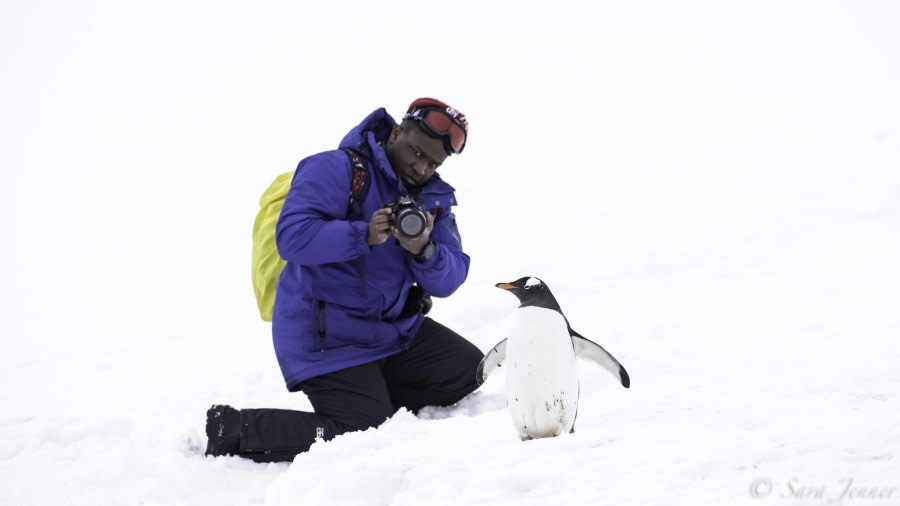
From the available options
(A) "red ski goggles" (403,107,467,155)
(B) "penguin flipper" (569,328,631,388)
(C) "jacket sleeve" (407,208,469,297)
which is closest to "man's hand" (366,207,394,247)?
(C) "jacket sleeve" (407,208,469,297)

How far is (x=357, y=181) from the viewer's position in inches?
115

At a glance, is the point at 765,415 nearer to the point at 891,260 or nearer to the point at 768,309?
the point at 768,309

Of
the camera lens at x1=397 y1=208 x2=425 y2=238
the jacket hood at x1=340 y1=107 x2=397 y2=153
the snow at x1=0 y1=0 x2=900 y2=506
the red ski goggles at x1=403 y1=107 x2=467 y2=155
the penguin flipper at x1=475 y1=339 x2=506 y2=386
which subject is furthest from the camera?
the jacket hood at x1=340 y1=107 x2=397 y2=153

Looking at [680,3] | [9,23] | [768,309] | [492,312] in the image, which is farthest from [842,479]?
[9,23]

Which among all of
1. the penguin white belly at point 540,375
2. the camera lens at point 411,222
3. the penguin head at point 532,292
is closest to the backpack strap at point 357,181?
the camera lens at point 411,222

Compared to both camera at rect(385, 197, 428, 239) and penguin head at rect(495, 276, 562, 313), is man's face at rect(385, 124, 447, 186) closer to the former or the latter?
camera at rect(385, 197, 428, 239)

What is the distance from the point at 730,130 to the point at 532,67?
41.4 metres

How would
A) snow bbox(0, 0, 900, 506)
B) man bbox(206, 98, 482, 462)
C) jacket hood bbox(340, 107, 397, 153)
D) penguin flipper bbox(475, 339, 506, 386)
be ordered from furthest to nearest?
jacket hood bbox(340, 107, 397, 153) → man bbox(206, 98, 482, 462) → penguin flipper bbox(475, 339, 506, 386) → snow bbox(0, 0, 900, 506)

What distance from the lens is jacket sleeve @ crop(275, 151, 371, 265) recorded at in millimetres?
2699

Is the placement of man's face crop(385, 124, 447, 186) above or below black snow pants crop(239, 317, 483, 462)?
above

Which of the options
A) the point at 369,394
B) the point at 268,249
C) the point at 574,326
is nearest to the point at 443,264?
the point at 369,394

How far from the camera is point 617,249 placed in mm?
6250

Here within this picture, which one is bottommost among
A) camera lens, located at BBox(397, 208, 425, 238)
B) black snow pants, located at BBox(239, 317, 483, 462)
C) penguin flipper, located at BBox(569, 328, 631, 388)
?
black snow pants, located at BBox(239, 317, 483, 462)

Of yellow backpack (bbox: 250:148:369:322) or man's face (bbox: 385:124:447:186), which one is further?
yellow backpack (bbox: 250:148:369:322)
